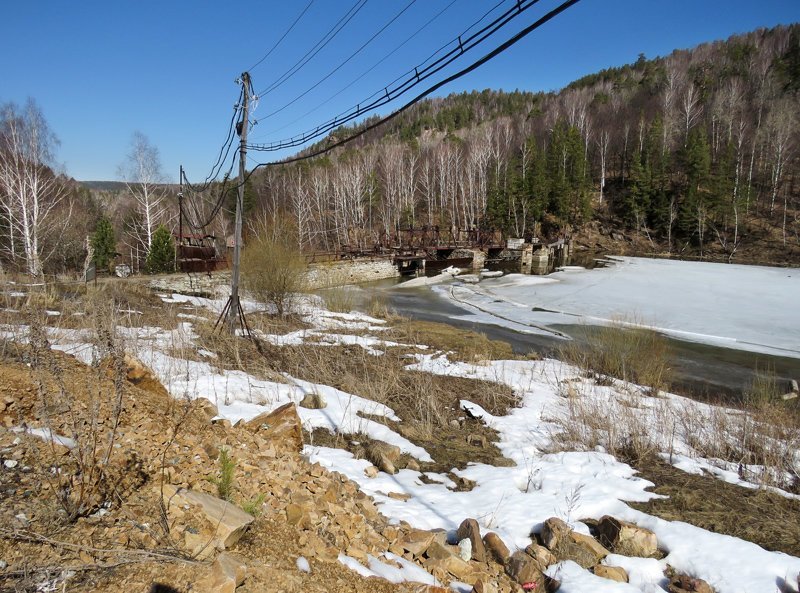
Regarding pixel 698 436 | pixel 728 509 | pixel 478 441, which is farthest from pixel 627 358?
pixel 728 509

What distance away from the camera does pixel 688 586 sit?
2.89 m

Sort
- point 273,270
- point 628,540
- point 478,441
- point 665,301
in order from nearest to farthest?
point 628,540
point 478,441
point 273,270
point 665,301

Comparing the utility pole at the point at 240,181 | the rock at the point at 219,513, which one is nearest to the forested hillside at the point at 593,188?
the utility pole at the point at 240,181

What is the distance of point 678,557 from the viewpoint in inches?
127

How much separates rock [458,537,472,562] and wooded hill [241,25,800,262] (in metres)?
35.4

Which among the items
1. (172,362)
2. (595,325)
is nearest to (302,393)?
(172,362)

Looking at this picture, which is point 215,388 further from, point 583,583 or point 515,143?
point 515,143

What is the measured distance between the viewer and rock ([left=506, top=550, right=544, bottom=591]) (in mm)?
2885

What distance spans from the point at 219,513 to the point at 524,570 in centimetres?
201

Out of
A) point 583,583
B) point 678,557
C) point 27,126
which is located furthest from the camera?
point 27,126

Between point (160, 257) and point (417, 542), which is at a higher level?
point (160, 257)

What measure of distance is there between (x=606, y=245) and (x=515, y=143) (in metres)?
28.2

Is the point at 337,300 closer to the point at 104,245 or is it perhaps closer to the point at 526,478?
the point at 526,478

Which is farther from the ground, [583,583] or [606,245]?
[606,245]
